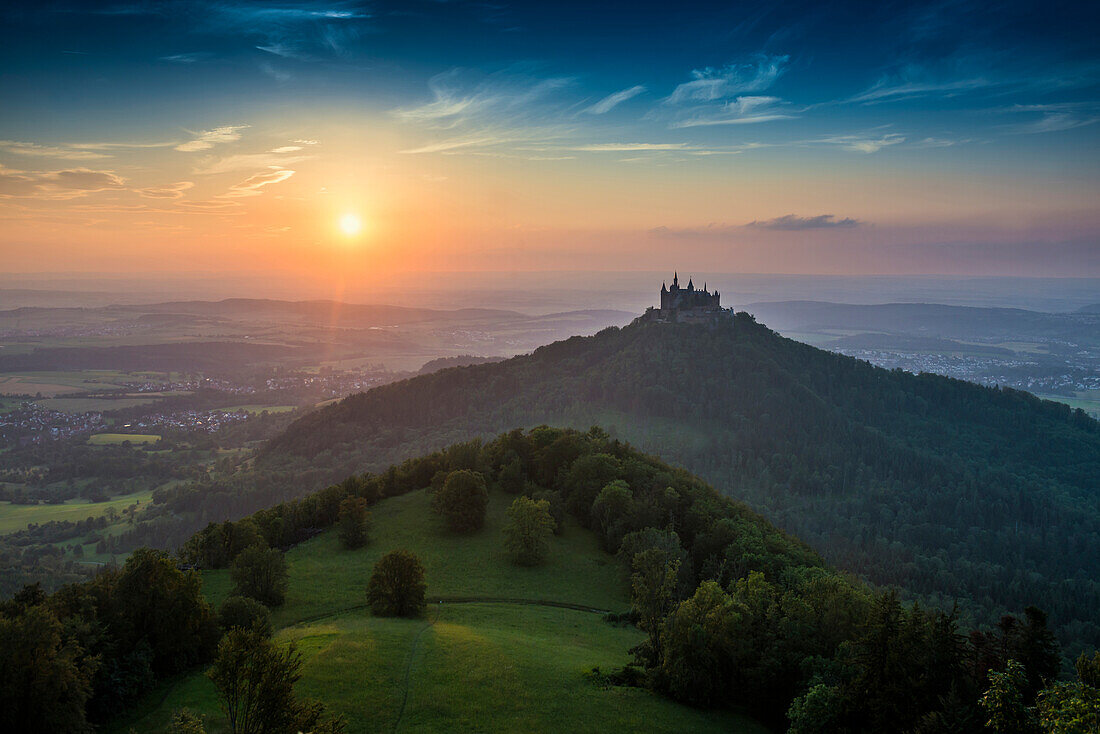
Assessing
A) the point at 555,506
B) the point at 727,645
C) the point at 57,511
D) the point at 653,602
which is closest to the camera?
the point at 727,645

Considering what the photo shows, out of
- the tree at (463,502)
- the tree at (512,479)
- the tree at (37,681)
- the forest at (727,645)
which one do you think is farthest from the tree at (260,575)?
the tree at (512,479)

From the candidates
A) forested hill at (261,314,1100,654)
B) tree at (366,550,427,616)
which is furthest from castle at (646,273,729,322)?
tree at (366,550,427,616)

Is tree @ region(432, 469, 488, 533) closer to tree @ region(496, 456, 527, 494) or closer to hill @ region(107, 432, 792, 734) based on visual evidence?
hill @ region(107, 432, 792, 734)

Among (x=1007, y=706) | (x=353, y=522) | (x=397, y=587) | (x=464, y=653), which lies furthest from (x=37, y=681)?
(x=353, y=522)

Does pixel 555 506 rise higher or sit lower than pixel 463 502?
lower

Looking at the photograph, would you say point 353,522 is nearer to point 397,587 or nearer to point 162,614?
point 397,587

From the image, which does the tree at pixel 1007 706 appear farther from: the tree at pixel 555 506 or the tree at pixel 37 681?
the tree at pixel 555 506

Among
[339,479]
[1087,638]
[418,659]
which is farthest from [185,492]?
[1087,638]
